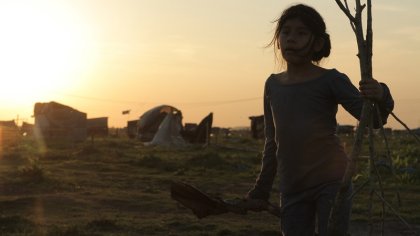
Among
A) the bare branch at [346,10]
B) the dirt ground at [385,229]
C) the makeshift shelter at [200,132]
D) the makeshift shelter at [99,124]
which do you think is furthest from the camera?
the makeshift shelter at [99,124]

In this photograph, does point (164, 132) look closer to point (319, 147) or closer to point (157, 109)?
point (157, 109)

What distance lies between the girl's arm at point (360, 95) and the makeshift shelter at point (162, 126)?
3028cm

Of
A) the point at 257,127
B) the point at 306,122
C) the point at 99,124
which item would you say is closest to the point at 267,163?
the point at 306,122

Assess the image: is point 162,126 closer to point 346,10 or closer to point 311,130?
point 311,130

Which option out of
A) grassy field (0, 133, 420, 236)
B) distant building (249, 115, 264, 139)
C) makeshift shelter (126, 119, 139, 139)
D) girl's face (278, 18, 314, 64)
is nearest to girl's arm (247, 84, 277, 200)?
girl's face (278, 18, 314, 64)

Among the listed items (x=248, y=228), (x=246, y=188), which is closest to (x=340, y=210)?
(x=248, y=228)

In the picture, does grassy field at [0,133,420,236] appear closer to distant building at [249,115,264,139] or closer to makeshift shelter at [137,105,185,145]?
makeshift shelter at [137,105,185,145]

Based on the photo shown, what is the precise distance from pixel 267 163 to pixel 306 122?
475 millimetres

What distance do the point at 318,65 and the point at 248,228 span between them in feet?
15.1

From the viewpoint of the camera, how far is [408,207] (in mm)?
9602

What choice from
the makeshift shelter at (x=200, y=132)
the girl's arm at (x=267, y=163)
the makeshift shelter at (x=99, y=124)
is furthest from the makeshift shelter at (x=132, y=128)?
the girl's arm at (x=267, y=163)

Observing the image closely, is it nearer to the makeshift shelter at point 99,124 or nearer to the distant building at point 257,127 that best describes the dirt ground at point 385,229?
the distant building at point 257,127

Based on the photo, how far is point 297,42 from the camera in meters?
3.21

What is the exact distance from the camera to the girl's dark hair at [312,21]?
3.19 meters
